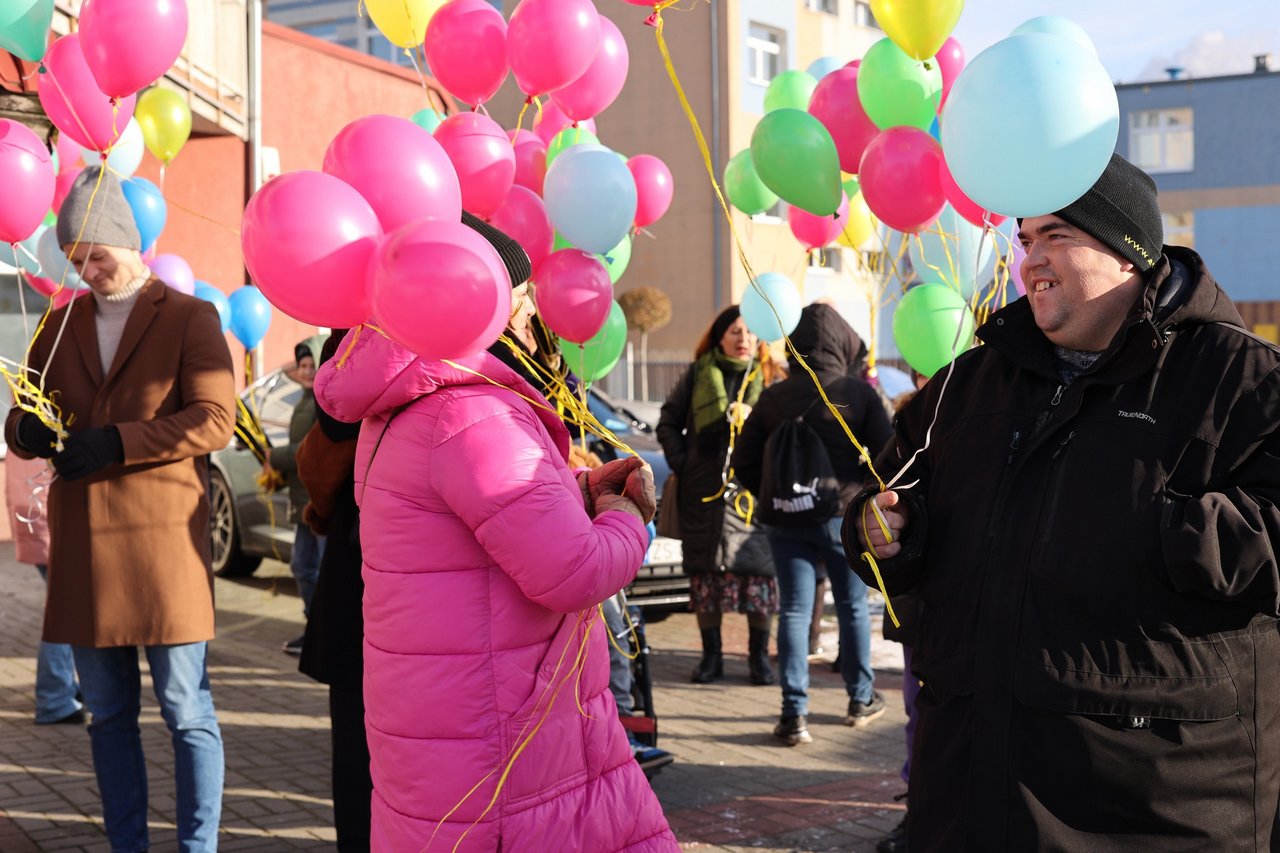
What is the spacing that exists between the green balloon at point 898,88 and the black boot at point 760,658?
3633mm

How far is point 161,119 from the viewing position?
6.98 meters

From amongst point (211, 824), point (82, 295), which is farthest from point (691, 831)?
point (82, 295)

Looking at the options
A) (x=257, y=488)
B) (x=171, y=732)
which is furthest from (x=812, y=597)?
→ (x=257, y=488)

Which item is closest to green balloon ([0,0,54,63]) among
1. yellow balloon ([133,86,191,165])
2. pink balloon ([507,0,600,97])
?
pink balloon ([507,0,600,97])

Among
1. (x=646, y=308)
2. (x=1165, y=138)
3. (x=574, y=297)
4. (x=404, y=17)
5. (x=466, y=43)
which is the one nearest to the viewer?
(x=574, y=297)

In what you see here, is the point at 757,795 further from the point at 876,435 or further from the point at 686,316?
the point at 686,316

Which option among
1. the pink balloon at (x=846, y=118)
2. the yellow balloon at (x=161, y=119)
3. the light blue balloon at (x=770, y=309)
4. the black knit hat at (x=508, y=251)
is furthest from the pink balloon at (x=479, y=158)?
the yellow balloon at (x=161, y=119)

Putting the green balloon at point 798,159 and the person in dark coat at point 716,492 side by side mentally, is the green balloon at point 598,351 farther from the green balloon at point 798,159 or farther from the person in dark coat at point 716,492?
the person in dark coat at point 716,492

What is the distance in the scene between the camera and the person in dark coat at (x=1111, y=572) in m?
2.38

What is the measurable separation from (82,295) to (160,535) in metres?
0.91

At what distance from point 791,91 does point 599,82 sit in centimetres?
114

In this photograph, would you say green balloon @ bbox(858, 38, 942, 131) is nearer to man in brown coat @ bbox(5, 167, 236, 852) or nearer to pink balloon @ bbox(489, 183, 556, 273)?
pink balloon @ bbox(489, 183, 556, 273)

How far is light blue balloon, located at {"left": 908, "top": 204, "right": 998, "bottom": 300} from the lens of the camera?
476 centimetres

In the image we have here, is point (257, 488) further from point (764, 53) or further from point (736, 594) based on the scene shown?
point (764, 53)
